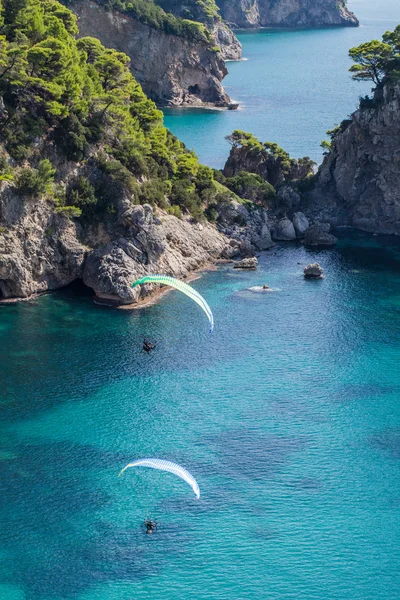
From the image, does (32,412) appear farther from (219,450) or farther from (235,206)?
(235,206)

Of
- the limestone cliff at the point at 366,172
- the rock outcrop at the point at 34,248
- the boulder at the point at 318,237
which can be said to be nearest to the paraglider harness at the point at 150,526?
the rock outcrop at the point at 34,248

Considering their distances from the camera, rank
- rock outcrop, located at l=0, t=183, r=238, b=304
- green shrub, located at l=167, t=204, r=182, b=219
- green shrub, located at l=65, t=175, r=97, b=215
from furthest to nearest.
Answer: green shrub, located at l=167, t=204, r=182, b=219
green shrub, located at l=65, t=175, r=97, b=215
rock outcrop, located at l=0, t=183, r=238, b=304

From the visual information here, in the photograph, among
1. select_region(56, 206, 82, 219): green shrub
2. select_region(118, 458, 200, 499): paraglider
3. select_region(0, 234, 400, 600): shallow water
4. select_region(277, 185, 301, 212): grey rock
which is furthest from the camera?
select_region(277, 185, 301, 212): grey rock

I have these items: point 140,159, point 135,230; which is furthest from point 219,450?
point 140,159

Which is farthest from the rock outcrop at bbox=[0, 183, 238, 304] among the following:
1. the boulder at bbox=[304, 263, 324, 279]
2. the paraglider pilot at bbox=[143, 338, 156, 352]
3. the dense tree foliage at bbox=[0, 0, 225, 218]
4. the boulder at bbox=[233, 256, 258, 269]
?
the boulder at bbox=[304, 263, 324, 279]

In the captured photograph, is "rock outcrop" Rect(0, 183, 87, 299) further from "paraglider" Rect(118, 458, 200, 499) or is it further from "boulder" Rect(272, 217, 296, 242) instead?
"paraglider" Rect(118, 458, 200, 499)

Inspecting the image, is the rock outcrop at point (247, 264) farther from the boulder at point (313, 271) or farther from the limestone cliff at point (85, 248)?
the boulder at point (313, 271)

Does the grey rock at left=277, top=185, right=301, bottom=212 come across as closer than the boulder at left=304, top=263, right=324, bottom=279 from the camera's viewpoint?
No
